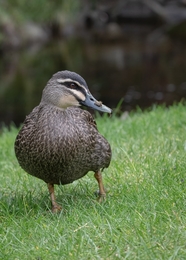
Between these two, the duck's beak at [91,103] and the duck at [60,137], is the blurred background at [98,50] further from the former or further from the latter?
the duck's beak at [91,103]

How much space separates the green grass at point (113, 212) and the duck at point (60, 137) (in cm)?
25

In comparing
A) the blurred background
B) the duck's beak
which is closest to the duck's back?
the duck's beak


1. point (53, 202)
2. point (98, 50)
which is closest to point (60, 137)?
point (53, 202)

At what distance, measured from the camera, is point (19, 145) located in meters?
4.50

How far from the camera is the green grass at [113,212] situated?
11.5ft

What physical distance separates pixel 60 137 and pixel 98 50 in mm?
20361

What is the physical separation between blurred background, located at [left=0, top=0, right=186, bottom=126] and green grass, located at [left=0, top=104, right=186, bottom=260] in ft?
23.8

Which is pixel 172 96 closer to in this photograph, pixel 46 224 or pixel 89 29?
pixel 46 224

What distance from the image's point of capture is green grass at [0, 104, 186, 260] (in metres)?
3.49

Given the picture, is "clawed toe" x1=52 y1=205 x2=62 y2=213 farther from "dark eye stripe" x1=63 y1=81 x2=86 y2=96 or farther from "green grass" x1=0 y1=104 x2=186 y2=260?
"dark eye stripe" x1=63 y1=81 x2=86 y2=96

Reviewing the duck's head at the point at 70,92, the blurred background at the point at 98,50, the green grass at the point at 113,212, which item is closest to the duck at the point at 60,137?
the duck's head at the point at 70,92

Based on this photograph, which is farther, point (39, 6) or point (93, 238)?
point (39, 6)

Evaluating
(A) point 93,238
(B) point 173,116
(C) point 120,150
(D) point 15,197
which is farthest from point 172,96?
(A) point 93,238

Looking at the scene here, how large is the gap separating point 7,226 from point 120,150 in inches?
76.9
